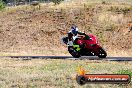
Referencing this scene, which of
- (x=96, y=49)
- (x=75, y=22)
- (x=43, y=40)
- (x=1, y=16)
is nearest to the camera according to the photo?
(x=96, y=49)

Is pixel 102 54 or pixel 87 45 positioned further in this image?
pixel 102 54

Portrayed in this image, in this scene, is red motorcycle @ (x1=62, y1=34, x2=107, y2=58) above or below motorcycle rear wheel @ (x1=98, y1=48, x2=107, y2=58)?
above

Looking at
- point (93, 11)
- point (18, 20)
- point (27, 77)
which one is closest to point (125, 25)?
point (93, 11)

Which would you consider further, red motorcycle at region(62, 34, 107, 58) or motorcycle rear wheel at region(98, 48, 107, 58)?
motorcycle rear wheel at region(98, 48, 107, 58)

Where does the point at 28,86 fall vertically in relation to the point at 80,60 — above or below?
above

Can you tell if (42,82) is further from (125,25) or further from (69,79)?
(125,25)

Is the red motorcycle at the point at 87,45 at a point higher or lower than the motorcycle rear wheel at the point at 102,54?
higher

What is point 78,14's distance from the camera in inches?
2179

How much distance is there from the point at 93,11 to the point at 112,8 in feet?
10.9

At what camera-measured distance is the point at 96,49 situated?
1105 inches

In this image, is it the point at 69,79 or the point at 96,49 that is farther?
the point at 96,49

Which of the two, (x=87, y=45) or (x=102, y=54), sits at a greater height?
(x=87, y=45)

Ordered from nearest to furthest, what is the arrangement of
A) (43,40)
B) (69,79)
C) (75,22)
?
1. (69,79)
2. (43,40)
3. (75,22)

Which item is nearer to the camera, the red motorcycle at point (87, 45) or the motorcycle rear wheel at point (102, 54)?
the red motorcycle at point (87, 45)
